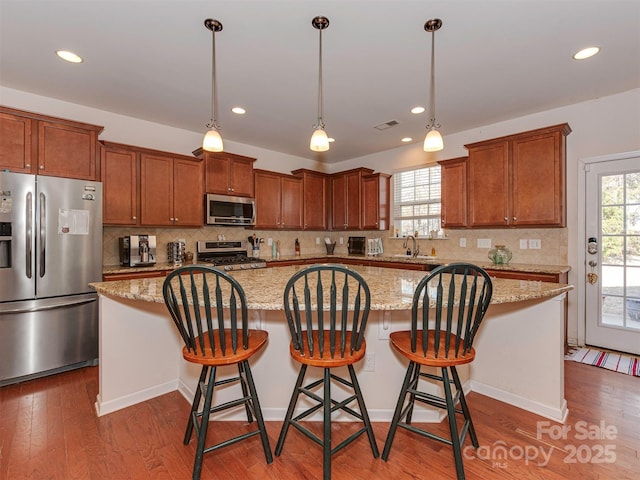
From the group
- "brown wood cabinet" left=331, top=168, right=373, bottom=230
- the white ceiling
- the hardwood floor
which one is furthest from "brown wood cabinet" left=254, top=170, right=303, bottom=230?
the hardwood floor

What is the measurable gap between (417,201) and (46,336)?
15.5 feet

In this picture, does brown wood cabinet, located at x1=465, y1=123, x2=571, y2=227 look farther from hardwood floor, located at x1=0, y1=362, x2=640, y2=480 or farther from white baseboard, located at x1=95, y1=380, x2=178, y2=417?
white baseboard, located at x1=95, y1=380, x2=178, y2=417

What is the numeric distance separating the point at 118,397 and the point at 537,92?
4.55 m

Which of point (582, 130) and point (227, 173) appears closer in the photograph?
point (582, 130)

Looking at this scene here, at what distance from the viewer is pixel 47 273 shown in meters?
2.83

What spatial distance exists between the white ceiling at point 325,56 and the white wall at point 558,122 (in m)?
0.12

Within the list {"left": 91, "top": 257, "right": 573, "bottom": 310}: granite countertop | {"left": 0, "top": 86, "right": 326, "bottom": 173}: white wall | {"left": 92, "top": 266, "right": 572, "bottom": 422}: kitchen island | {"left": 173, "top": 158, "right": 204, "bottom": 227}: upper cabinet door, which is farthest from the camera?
{"left": 173, "top": 158, "right": 204, "bottom": 227}: upper cabinet door

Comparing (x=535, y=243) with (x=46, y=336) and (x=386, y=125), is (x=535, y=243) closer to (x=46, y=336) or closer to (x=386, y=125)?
(x=386, y=125)

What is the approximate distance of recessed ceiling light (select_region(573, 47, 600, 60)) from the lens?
2.49m

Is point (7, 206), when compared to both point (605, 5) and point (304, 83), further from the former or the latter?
point (605, 5)

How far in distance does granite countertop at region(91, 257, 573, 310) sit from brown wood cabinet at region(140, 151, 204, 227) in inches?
69.3

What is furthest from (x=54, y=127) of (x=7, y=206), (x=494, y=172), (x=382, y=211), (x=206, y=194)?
(x=494, y=172)

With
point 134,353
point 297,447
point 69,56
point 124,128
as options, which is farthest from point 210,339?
point 124,128

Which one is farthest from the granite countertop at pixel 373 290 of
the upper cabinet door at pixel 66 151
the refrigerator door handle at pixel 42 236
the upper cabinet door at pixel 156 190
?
the upper cabinet door at pixel 156 190
